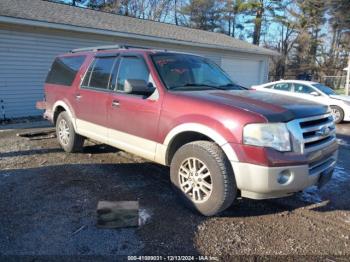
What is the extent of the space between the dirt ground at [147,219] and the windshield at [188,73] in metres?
1.48

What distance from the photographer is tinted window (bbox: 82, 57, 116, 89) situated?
5.45 metres

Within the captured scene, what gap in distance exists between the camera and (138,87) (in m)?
4.44

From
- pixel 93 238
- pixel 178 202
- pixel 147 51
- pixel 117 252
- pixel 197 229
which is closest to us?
pixel 117 252

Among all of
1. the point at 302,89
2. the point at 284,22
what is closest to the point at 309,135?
the point at 302,89

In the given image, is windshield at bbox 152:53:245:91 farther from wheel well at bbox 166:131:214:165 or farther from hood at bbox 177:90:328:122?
wheel well at bbox 166:131:214:165

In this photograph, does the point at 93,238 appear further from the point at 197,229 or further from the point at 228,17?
the point at 228,17

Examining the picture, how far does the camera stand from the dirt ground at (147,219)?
11.0 ft

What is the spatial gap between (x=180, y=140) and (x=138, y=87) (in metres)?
0.87

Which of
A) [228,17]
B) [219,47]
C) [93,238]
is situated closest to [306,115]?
[93,238]

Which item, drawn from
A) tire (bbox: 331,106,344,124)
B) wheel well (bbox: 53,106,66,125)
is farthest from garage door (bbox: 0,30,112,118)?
tire (bbox: 331,106,344,124)

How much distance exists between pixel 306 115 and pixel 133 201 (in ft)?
7.37

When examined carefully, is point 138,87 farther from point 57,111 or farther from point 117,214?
point 57,111

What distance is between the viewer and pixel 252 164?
3482 mm

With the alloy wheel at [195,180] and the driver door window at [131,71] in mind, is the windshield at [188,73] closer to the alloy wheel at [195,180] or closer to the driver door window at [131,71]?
the driver door window at [131,71]
